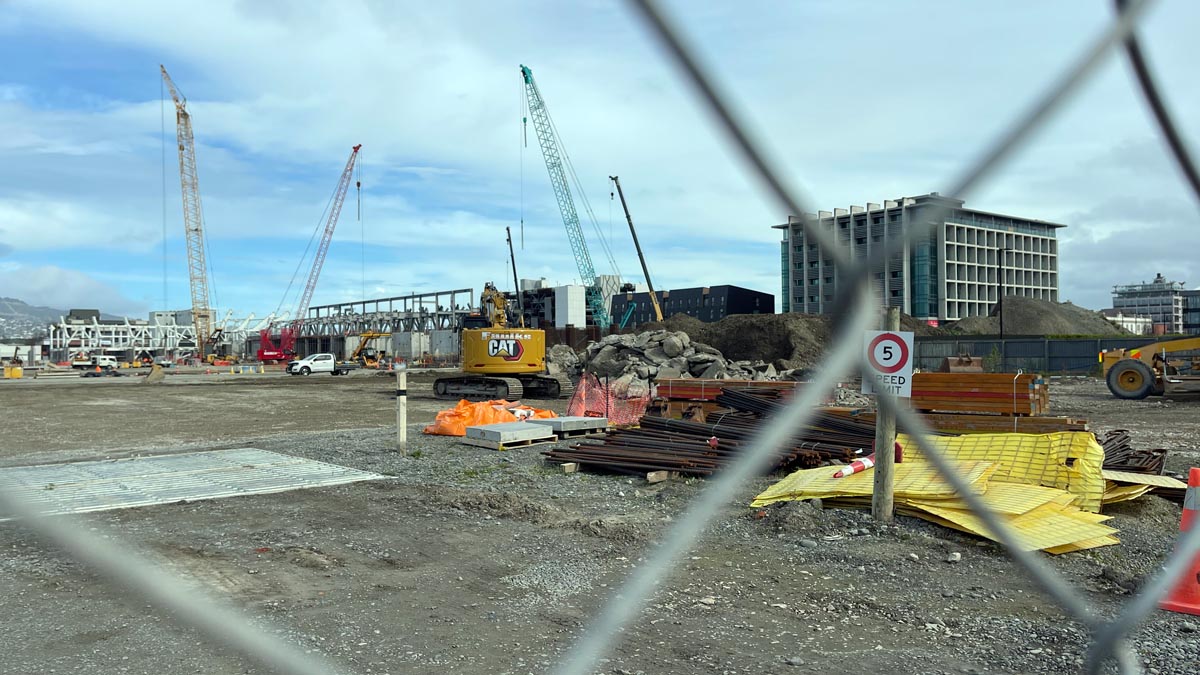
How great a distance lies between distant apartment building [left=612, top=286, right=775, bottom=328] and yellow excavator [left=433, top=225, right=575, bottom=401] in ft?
124

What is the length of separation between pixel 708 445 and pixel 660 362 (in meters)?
17.7

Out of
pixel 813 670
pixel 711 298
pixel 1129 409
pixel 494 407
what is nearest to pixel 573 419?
pixel 494 407

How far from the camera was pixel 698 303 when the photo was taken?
72000mm

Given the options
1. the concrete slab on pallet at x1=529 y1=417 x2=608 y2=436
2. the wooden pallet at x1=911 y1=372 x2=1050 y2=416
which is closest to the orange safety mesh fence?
the concrete slab on pallet at x1=529 y1=417 x2=608 y2=436

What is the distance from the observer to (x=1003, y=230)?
4504 millimetres

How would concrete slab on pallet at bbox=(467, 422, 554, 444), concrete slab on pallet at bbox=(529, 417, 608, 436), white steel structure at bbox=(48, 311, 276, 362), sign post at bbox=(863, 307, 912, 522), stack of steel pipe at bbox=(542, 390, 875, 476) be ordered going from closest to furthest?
sign post at bbox=(863, 307, 912, 522) < stack of steel pipe at bbox=(542, 390, 875, 476) < concrete slab on pallet at bbox=(467, 422, 554, 444) < concrete slab on pallet at bbox=(529, 417, 608, 436) < white steel structure at bbox=(48, 311, 276, 362)

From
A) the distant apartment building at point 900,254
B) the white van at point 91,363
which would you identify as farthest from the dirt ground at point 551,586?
the white van at point 91,363

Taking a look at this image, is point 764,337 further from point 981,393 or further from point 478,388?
point 981,393

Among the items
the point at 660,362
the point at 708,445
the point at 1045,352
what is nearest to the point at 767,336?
the point at 1045,352

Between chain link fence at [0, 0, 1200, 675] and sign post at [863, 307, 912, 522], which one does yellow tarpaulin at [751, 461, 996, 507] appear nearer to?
sign post at [863, 307, 912, 522]

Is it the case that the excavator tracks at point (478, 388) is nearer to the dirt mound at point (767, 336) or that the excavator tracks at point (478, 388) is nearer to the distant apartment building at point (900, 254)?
the dirt mound at point (767, 336)

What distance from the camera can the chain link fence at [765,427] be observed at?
898 millimetres

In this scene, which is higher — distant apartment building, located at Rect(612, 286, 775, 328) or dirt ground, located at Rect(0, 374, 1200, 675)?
distant apartment building, located at Rect(612, 286, 775, 328)

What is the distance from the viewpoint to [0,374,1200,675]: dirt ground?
4344 mm
